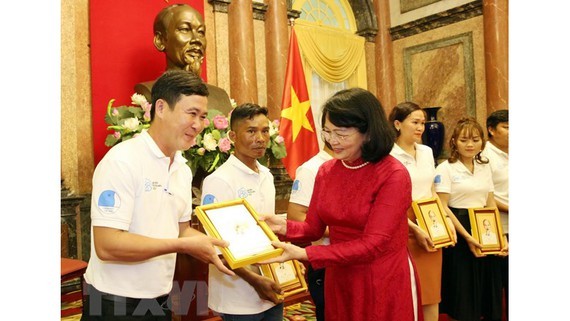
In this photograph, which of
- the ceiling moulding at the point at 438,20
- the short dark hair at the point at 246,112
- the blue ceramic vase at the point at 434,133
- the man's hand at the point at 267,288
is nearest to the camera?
the man's hand at the point at 267,288

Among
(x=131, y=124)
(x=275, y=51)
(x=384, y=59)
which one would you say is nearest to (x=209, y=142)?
(x=131, y=124)

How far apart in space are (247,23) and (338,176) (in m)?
4.23

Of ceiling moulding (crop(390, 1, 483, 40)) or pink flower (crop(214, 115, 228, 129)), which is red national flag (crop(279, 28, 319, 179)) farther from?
ceiling moulding (crop(390, 1, 483, 40))

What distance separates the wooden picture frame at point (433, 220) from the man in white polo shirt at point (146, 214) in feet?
4.72

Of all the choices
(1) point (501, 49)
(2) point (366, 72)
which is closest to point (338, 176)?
(1) point (501, 49)

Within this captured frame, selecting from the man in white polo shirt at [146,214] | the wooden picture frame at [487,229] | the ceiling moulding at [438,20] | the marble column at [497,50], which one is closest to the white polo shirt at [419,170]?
the wooden picture frame at [487,229]

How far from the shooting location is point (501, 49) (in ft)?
20.8

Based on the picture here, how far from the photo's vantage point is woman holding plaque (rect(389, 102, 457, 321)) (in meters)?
2.89

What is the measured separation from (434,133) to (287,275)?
5435 millimetres

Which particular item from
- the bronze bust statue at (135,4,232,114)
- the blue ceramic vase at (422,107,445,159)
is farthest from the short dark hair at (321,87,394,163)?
the blue ceramic vase at (422,107,445,159)

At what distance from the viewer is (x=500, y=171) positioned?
3.35 m

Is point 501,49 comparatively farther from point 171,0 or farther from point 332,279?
point 332,279

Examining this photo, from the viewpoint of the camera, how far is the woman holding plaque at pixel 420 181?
2891mm

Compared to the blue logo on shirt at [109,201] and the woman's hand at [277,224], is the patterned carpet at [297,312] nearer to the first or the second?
the woman's hand at [277,224]
